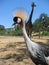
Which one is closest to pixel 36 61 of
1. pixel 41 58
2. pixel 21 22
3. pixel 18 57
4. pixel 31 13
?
pixel 41 58

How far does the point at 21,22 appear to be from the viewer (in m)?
5.57

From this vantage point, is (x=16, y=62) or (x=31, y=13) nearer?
(x=31, y=13)

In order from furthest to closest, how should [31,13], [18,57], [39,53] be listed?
[18,57] → [31,13] → [39,53]

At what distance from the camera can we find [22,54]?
982 cm

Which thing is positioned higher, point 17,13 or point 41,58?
point 17,13

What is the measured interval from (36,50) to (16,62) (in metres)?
2.59

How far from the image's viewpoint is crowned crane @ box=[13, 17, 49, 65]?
556 centimetres

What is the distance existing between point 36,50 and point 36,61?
0.27 m

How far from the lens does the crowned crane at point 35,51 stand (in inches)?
219

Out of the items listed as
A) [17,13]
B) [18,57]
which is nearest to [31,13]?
[17,13]

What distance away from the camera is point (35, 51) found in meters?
5.75

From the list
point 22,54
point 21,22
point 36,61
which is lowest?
point 22,54

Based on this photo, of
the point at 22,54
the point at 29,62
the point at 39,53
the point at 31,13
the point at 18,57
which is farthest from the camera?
the point at 22,54

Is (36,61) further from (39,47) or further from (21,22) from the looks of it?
(21,22)
